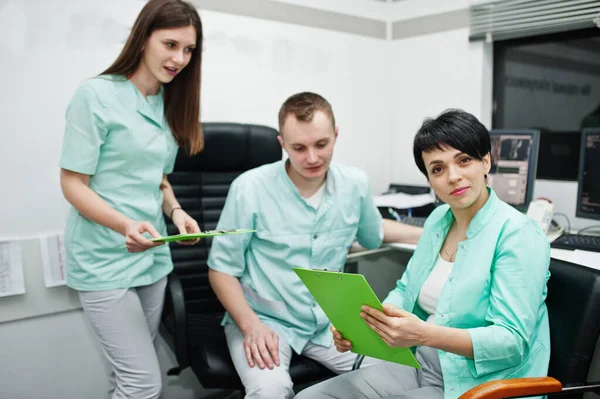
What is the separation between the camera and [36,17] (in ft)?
6.19

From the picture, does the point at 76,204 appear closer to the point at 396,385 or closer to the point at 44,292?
the point at 44,292

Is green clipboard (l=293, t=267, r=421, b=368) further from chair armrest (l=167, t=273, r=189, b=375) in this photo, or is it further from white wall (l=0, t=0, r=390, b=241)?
white wall (l=0, t=0, r=390, b=241)

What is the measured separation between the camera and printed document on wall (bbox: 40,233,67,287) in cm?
196

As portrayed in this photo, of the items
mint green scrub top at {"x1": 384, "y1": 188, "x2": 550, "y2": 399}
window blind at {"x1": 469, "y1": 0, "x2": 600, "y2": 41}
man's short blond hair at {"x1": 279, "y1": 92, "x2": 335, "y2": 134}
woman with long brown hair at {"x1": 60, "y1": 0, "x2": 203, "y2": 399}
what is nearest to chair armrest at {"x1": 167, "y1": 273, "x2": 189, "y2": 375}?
woman with long brown hair at {"x1": 60, "y1": 0, "x2": 203, "y2": 399}

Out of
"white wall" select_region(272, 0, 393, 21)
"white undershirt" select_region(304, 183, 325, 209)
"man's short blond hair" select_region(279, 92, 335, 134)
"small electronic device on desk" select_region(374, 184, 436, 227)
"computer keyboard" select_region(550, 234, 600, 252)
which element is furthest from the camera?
"white wall" select_region(272, 0, 393, 21)

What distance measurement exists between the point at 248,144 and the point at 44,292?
96 cm

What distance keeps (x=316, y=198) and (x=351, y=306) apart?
0.65 metres

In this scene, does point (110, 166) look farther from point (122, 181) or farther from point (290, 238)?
point (290, 238)

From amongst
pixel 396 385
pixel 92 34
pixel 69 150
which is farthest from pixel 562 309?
pixel 92 34

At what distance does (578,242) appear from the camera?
1.93 m

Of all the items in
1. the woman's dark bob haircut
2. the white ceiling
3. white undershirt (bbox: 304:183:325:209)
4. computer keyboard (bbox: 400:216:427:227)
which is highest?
the white ceiling

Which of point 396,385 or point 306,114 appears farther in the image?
point 306,114

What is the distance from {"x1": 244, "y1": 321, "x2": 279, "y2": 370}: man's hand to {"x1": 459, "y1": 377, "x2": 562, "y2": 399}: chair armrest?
607 millimetres

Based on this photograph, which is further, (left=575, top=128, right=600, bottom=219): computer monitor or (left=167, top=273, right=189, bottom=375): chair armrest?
(left=575, top=128, right=600, bottom=219): computer monitor
